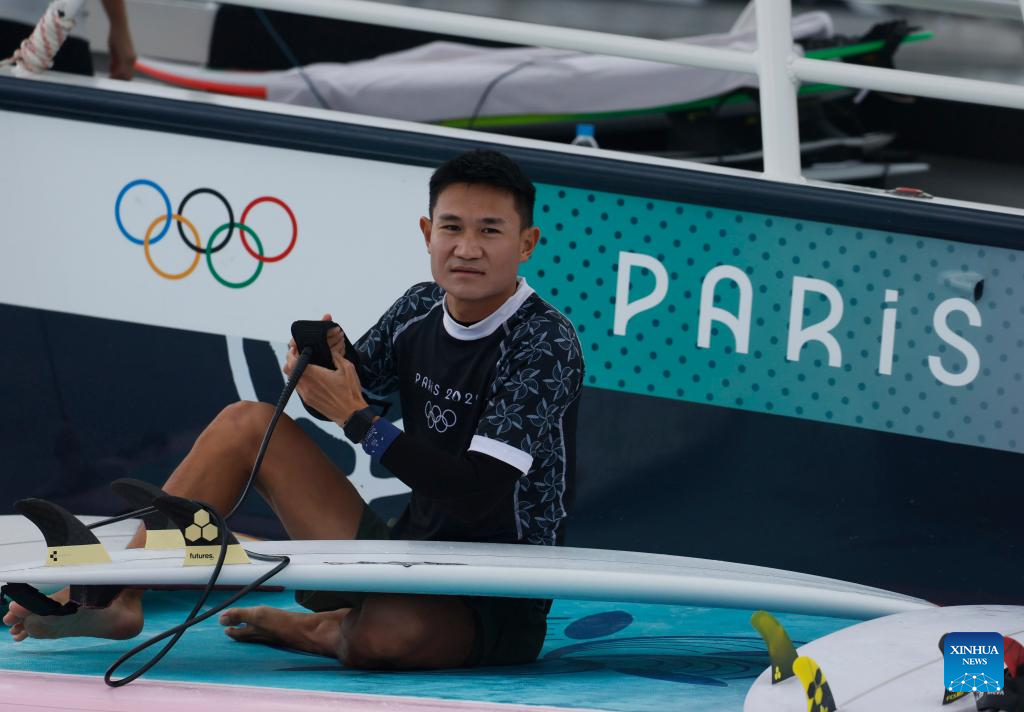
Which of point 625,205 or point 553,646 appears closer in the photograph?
point 553,646

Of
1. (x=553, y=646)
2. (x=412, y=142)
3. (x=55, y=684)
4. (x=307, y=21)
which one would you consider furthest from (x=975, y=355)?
(x=307, y=21)

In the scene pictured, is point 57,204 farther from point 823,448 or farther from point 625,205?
point 823,448

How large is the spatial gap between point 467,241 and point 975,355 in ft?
3.69

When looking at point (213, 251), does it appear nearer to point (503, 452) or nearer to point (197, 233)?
point (197, 233)

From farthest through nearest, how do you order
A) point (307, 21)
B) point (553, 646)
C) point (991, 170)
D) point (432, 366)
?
1. point (307, 21)
2. point (991, 170)
3. point (553, 646)
4. point (432, 366)

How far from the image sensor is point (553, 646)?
102 inches

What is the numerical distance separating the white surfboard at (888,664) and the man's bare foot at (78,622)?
41.6 inches

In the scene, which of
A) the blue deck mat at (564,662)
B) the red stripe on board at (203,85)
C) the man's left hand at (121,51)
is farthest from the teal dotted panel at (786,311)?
the red stripe on board at (203,85)

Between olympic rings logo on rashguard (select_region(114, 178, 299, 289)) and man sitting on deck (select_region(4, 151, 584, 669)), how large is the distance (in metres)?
0.47

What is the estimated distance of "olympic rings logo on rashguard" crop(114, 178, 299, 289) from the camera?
2.87 meters

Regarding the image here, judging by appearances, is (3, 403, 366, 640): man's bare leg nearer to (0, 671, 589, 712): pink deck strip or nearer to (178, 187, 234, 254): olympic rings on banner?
(0, 671, 589, 712): pink deck strip

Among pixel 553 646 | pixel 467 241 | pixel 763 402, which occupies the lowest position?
pixel 553 646

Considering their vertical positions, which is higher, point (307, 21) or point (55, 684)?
point (307, 21)

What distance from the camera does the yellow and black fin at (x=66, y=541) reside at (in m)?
2.16
